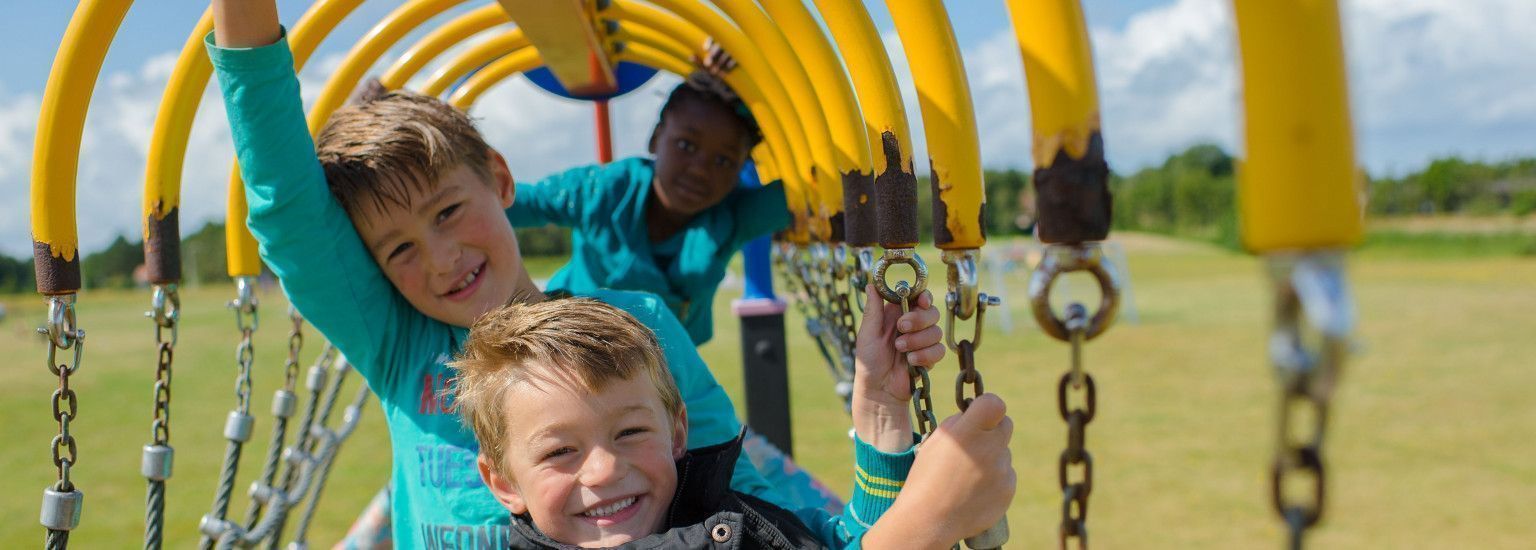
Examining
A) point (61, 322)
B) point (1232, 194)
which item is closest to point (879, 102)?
point (61, 322)

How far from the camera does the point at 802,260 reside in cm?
231

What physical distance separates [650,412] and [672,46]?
161 centimetres

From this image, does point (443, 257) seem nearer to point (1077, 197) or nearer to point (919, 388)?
point (919, 388)

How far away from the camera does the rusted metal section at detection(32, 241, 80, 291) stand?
153 centimetres

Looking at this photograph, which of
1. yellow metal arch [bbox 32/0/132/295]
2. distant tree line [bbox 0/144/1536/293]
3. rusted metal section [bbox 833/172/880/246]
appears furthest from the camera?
distant tree line [bbox 0/144/1536/293]

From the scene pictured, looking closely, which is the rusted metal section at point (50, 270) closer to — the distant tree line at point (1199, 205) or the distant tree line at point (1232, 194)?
the distant tree line at point (1199, 205)

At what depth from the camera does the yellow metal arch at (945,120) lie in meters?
1.03

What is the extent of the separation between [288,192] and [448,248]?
23cm

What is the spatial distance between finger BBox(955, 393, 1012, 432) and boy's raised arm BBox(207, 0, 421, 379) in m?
0.90

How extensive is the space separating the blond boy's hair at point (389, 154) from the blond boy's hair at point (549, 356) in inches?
11.0

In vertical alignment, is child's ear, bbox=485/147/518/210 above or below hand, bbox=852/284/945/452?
above

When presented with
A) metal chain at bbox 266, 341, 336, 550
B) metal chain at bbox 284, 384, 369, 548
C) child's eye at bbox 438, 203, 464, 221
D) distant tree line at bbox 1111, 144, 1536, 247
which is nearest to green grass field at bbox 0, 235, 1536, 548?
child's eye at bbox 438, 203, 464, 221

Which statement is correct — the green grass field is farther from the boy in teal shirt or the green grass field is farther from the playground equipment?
the boy in teal shirt

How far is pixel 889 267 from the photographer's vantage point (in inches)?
46.2
